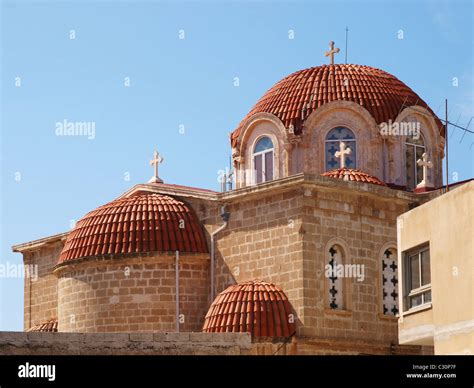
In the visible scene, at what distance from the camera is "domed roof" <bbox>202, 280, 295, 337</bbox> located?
27219 millimetres

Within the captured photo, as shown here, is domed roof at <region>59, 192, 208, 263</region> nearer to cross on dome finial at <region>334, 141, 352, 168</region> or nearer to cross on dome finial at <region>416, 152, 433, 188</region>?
cross on dome finial at <region>334, 141, 352, 168</region>

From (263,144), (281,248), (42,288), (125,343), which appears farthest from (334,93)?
(125,343)

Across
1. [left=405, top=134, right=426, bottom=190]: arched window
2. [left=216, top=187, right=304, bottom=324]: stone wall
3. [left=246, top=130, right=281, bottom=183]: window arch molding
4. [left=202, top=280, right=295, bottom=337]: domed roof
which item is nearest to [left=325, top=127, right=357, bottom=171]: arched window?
[left=246, top=130, right=281, bottom=183]: window arch molding

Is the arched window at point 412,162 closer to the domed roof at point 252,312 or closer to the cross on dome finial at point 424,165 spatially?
the cross on dome finial at point 424,165

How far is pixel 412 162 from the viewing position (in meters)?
33.4

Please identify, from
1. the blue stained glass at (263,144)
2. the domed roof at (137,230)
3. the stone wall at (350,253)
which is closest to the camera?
the stone wall at (350,253)

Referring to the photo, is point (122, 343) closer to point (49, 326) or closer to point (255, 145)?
point (49, 326)

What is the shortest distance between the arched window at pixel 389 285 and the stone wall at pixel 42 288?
898 cm

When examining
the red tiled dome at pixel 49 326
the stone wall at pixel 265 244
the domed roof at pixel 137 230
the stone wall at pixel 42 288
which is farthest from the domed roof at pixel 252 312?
the stone wall at pixel 42 288

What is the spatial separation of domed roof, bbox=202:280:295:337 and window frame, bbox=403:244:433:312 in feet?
19.2

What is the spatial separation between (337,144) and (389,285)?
15.8 ft

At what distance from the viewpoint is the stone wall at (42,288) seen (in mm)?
34250
